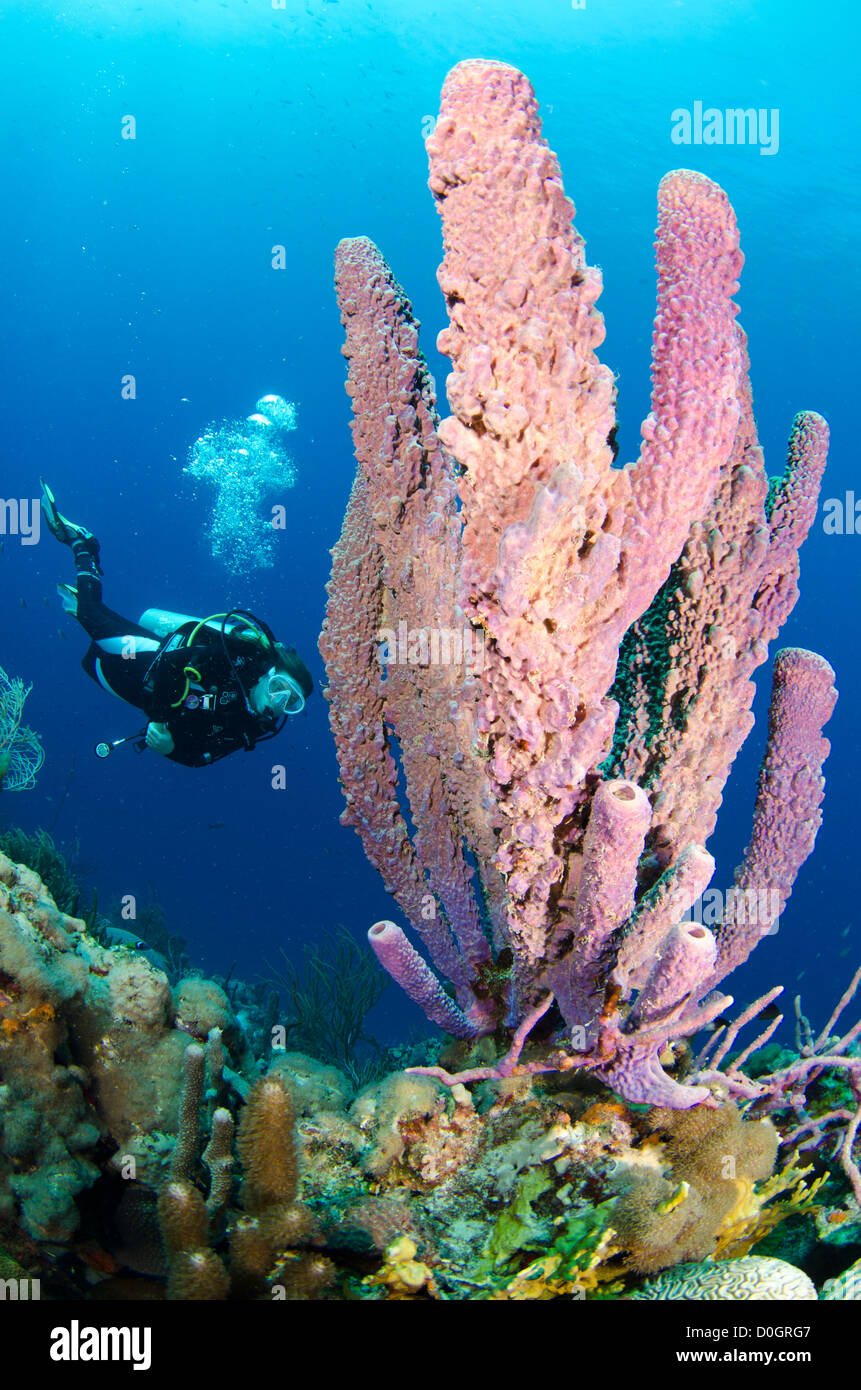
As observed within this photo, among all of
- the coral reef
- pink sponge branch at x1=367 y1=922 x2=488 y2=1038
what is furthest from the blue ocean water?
pink sponge branch at x1=367 y1=922 x2=488 y2=1038

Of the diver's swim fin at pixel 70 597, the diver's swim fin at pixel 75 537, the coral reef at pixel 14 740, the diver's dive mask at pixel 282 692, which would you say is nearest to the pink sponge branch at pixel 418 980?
the diver's dive mask at pixel 282 692

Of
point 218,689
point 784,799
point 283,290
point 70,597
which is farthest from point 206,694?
point 283,290

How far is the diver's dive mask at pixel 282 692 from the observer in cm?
562

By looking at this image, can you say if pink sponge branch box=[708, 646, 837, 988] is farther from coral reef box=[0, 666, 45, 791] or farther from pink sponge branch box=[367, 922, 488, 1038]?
coral reef box=[0, 666, 45, 791]

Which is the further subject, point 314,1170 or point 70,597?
point 70,597

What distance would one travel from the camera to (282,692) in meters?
5.63

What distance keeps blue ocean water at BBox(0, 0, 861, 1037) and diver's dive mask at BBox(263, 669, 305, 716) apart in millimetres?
8925

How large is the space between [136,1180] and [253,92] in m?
45.8

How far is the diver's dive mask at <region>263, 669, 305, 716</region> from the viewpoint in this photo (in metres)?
5.62

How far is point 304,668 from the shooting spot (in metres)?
5.71

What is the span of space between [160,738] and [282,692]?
120 cm

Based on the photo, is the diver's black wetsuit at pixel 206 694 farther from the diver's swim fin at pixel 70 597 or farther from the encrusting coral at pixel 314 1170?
the encrusting coral at pixel 314 1170

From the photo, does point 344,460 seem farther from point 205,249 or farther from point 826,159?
point 826,159

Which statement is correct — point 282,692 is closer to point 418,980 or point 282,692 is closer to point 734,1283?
point 418,980
